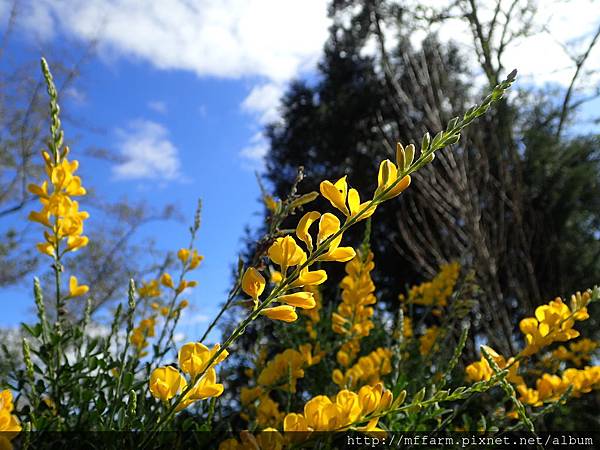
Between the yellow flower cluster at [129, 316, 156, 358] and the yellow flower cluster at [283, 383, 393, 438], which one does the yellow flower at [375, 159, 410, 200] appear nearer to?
the yellow flower cluster at [283, 383, 393, 438]

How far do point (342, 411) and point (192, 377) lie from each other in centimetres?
16

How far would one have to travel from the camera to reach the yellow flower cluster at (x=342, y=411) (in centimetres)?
54

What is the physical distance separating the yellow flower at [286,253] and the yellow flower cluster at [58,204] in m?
0.54

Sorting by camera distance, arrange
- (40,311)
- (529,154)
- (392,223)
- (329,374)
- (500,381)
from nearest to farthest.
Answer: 1. (500,381)
2. (40,311)
3. (329,374)
4. (529,154)
5. (392,223)

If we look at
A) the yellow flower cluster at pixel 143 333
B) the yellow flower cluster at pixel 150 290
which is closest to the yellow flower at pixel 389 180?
the yellow flower cluster at pixel 143 333

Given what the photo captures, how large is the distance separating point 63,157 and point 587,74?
14.9ft

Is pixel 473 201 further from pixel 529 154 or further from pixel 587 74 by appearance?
pixel 529 154

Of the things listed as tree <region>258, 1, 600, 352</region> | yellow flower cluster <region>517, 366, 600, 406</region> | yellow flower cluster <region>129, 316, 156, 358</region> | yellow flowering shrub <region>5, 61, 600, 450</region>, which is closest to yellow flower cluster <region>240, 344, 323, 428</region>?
yellow flowering shrub <region>5, 61, 600, 450</region>

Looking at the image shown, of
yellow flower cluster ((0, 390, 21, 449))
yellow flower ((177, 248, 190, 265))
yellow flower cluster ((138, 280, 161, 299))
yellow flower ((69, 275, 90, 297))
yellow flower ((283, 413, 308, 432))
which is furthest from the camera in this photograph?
yellow flower cluster ((138, 280, 161, 299))

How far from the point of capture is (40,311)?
2.65ft

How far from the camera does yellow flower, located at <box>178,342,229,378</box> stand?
18.8 inches

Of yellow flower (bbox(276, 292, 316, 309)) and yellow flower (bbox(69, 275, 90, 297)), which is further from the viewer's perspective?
yellow flower (bbox(69, 275, 90, 297))

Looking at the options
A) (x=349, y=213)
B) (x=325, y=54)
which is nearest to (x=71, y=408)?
(x=349, y=213)

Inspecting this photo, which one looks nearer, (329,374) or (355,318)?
(355,318)
